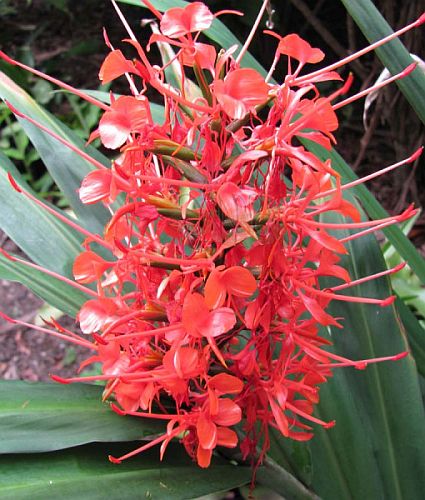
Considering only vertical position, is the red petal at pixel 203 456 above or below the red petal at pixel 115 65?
below

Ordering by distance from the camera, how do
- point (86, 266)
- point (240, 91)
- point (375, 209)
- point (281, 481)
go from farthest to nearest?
1. point (375, 209)
2. point (281, 481)
3. point (86, 266)
4. point (240, 91)

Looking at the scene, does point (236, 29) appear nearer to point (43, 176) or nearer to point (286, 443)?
point (43, 176)

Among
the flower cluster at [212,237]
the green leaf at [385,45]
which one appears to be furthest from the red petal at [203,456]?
the green leaf at [385,45]

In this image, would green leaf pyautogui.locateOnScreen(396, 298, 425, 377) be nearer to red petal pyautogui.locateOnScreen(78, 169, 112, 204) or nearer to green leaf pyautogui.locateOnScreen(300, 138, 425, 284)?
green leaf pyautogui.locateOnScreen(300, 138, 425, 284)

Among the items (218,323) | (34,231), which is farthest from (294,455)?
(34,231)

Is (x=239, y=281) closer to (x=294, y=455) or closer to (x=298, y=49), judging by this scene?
(x=298, y=49)

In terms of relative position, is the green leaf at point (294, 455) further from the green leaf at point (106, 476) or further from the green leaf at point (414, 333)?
the green leaf at point (414, 333)
